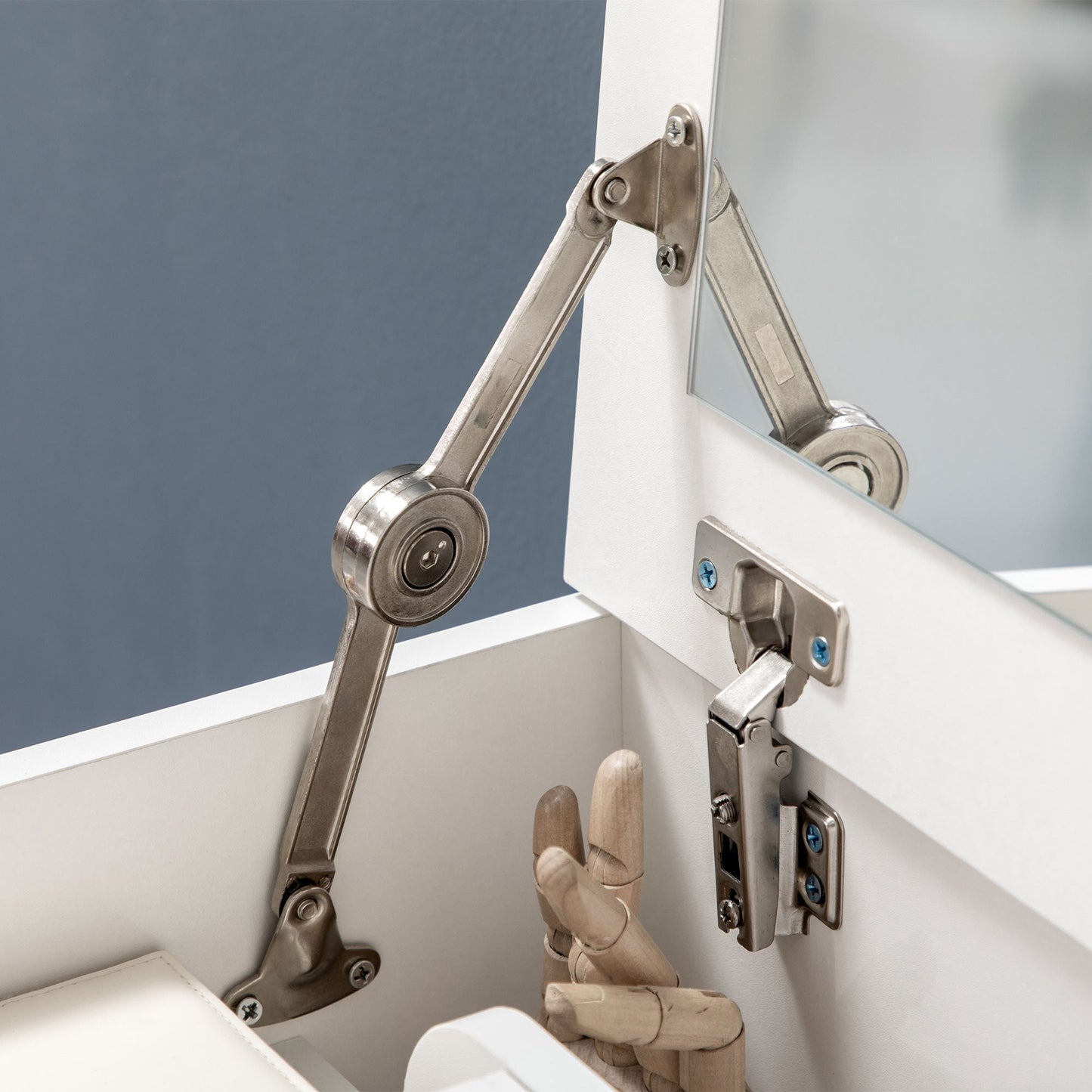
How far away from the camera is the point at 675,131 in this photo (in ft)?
1.94

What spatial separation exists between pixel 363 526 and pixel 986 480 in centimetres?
23

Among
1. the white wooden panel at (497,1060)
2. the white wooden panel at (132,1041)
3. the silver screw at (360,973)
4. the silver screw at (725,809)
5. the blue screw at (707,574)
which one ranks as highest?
the blue screw at (707,574)

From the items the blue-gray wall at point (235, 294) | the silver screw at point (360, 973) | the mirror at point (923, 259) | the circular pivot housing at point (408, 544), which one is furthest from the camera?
the blue-gray wall at point (235, 294)

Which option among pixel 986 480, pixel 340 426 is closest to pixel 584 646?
pixel 986 480

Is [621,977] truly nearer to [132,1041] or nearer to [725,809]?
[725,809]

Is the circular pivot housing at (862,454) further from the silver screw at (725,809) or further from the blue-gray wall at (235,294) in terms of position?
the blue-gray wall at (235,294)

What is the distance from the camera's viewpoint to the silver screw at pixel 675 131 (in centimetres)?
59

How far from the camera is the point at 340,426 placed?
4.86 feet

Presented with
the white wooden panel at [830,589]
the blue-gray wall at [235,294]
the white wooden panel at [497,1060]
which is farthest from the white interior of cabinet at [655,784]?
the blue-gray wall at [235,294]

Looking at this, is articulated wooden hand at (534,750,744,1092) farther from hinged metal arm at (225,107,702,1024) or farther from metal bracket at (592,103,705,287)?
metal bracket at (592,103,705,287)

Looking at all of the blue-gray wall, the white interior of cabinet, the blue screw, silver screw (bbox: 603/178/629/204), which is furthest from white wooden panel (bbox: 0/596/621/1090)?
the blue-gray wall

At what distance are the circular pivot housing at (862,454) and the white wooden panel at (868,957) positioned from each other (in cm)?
13

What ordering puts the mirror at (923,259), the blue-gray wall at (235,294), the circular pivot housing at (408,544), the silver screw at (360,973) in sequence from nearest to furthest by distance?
the mirror at (923,259) → the circular pivot housing at (408,544) → the silver screw at (360,973) → the blue-gray wall at (235,294)

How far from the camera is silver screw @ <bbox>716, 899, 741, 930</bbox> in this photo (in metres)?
0.62
